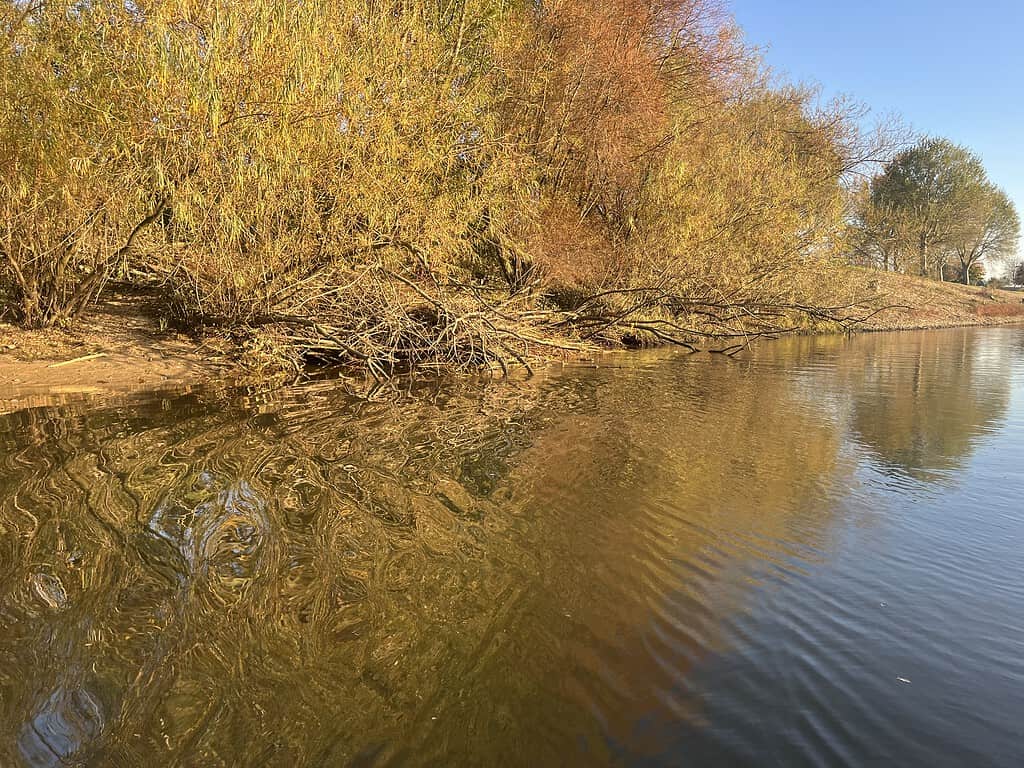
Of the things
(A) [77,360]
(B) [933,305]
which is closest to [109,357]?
(A) [77,360]

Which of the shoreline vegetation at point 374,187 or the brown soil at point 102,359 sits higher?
the shoreline vegetation at point 374,187

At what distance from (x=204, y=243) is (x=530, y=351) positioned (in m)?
6.85

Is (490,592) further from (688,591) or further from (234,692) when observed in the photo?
(234,692)

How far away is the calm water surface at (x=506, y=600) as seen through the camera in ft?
7.27

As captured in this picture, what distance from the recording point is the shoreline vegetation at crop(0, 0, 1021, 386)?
305 inches

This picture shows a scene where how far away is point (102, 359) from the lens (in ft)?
33.6

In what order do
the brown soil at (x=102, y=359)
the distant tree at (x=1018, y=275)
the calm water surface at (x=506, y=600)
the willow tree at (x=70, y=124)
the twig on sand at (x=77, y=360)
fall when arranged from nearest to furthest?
the calm water surface at (x=506, y=600)
the willow tree at (x=70, y=124)
the brown soil at (x=102, y=359)
the twig on sand at (x=77, y=360)
the distant tree at (x=1018, y=275)

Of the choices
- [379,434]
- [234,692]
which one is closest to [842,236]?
[379,434]

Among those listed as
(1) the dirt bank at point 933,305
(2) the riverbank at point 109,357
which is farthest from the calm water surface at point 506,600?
(1) the dirt bank at point 933,305

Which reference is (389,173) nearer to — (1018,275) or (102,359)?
(102,359)

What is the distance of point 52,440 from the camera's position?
6.11m

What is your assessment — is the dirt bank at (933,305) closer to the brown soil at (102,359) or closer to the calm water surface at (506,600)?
the calm water surface at (506,600)

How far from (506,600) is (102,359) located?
9.91 metres

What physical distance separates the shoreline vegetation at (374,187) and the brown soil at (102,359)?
7 cm
